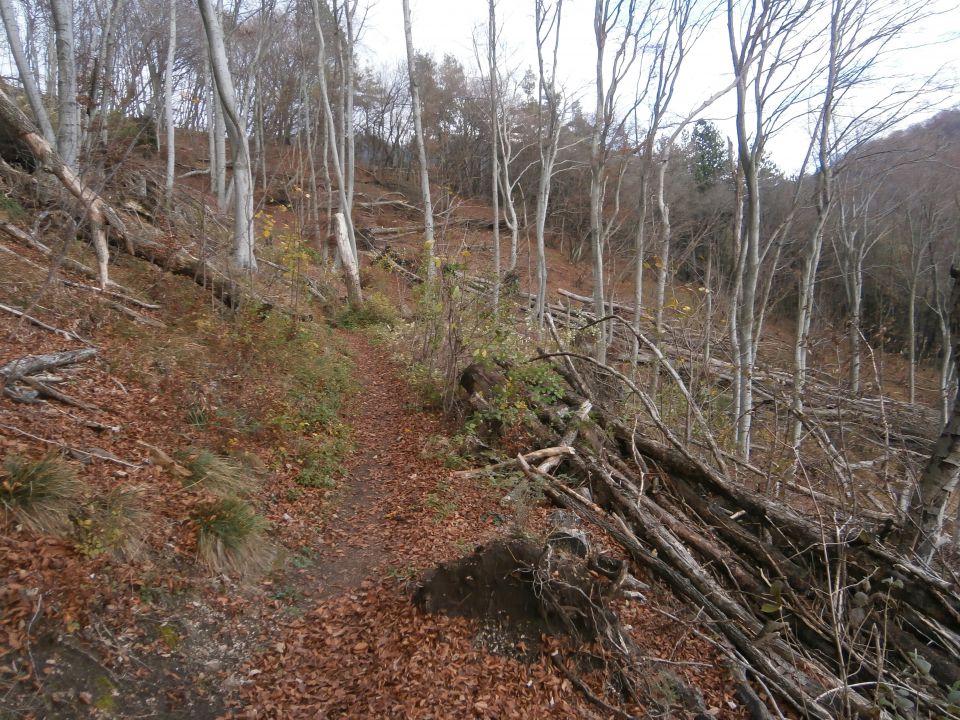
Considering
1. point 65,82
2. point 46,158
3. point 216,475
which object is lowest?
point 216,475

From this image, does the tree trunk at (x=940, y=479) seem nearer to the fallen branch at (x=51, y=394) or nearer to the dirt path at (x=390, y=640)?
the dirt path at (x=390, y=640)

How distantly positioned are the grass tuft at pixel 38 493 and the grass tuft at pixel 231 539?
822mm

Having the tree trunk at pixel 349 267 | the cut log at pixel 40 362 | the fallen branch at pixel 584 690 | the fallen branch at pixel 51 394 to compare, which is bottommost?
the fallen branch at pixel 584 690

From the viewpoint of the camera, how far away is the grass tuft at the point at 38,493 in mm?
3217

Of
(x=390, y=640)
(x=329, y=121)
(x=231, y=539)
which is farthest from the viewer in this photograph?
(x=329, y=121)

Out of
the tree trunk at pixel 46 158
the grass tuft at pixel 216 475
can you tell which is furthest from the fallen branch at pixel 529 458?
the tree trunk at pixel 46 158

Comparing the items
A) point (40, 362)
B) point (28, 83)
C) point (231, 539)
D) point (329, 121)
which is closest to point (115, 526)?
point (231, 539)

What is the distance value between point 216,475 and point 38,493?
1278 millimetres

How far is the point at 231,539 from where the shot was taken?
3980mm

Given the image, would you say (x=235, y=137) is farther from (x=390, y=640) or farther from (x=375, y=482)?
(x=390, y=640)

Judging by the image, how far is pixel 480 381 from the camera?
713 centimetres

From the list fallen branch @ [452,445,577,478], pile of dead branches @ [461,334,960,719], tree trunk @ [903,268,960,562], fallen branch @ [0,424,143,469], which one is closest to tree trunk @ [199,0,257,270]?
fallen branch @ [0,424,143,469]

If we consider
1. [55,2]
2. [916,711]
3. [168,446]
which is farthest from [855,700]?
[55,2]

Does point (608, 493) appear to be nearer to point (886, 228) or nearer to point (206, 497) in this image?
point (206, 497)
